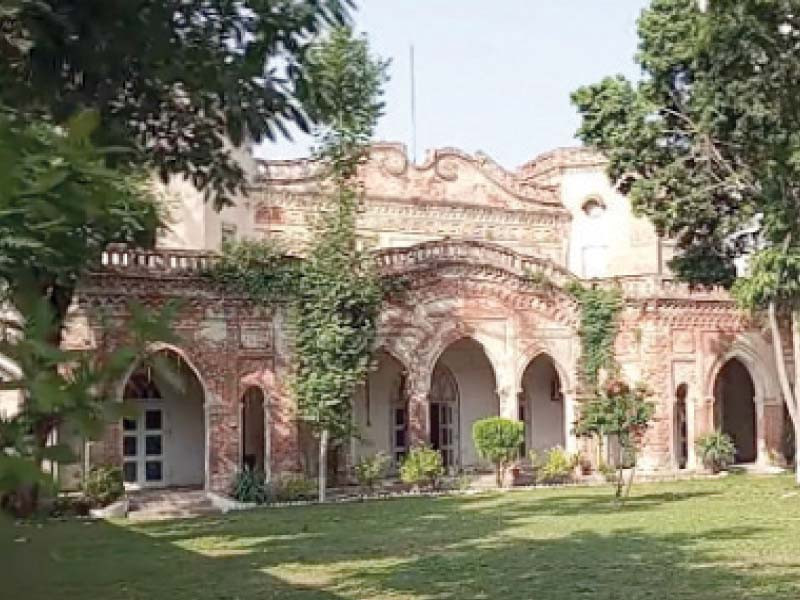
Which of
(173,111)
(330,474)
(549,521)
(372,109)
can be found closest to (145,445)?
(330,474)

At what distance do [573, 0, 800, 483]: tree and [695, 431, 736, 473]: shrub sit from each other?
3.38 m

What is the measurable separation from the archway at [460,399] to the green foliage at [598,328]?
213 cm

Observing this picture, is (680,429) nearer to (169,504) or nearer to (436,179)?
(436,179)

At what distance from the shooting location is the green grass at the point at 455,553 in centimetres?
957

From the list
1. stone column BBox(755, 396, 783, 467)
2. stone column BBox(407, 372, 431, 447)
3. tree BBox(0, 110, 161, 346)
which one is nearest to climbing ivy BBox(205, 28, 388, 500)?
stone column BBox(407, 372, 431, 447)

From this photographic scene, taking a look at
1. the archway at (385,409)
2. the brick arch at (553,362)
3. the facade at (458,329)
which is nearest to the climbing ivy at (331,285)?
the facade at (458,329)

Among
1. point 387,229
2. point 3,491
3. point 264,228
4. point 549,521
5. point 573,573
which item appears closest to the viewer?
point 3,491

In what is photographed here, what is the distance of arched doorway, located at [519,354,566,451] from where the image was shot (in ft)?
84.0

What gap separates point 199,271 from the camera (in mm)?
20125

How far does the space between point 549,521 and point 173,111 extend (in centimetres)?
1142

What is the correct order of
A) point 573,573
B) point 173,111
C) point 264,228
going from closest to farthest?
point 173,111
point 573,573
point 264,228

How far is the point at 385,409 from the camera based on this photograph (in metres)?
24.0

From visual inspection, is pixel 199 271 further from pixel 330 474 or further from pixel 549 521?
pixel 549 521

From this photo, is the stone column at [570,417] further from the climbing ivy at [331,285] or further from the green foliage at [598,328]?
the climbing ivy at [331,285]
